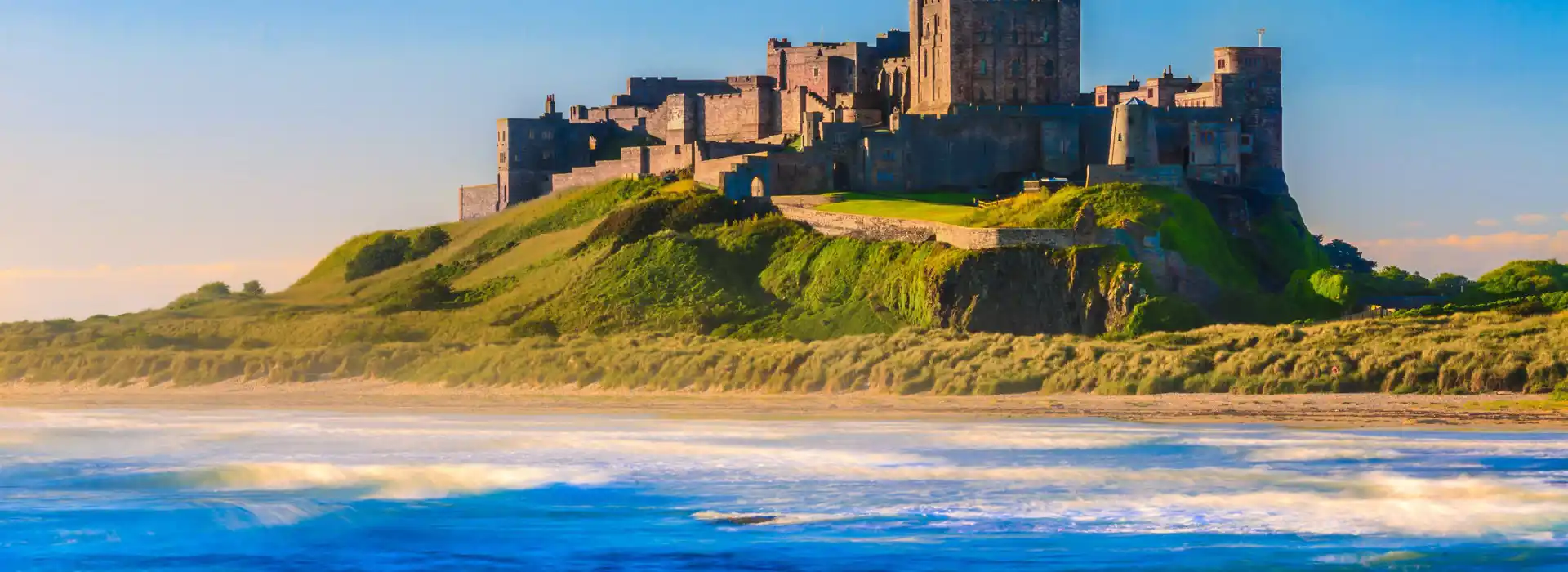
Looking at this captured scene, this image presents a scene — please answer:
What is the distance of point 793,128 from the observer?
3465 inches

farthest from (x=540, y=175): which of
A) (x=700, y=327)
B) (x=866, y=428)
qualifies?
(x=866, y=428)

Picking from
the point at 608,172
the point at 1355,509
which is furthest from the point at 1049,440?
the point at 608,172

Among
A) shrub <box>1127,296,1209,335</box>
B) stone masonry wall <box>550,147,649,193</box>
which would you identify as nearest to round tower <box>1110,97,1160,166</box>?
shrub <box>1127,296,1209,335</box>

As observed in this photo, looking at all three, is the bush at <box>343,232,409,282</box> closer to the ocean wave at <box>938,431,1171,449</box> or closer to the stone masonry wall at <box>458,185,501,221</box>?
the stone masonry wall at <box>458,185,501,221</box>

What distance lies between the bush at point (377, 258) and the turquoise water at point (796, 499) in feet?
136

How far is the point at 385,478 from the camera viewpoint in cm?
3794

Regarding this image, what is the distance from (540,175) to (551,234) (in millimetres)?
12271

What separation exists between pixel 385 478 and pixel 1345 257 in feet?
170

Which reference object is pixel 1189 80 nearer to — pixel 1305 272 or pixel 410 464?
pixel 1305 272

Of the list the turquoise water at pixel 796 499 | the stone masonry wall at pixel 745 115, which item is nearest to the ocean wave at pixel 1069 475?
the turquoise water at pixel 796 499

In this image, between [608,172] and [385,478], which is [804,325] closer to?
[385,478]

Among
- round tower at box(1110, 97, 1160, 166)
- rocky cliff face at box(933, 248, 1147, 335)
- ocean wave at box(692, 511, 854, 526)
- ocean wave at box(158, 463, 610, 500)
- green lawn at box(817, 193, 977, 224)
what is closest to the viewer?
ocean wave at box(692, 511, 854, 526)

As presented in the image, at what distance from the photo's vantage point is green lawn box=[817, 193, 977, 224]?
66875 mm

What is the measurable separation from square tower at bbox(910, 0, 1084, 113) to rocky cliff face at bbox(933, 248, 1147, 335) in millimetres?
21721
